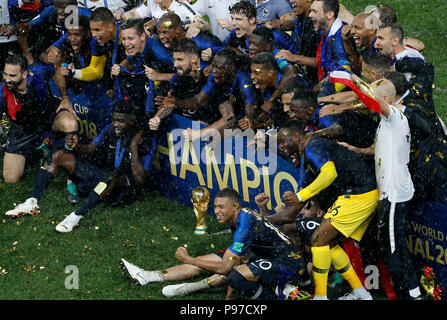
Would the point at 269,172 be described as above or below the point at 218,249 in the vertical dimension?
above

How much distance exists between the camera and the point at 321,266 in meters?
7.32

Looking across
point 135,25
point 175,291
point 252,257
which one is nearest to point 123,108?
point 135,25

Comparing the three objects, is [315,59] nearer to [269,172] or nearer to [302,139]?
[269,172]

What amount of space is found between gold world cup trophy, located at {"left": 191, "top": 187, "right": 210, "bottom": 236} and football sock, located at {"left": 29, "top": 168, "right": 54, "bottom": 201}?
219 centimetres

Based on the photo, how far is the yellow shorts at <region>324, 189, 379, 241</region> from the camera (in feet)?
24.1

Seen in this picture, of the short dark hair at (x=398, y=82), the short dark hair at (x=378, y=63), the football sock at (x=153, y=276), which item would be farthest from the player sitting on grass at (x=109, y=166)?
the short dark hair at (x=398, y=82)

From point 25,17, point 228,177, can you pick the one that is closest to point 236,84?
point 228,177

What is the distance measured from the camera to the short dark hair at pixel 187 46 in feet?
31.0

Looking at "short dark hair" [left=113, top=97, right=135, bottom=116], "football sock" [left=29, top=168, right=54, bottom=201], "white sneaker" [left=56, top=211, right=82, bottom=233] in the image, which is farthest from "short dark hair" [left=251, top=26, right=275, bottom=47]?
"football sock" [left=29, top=168, right=54, bottom=201]

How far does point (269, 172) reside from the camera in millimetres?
8805

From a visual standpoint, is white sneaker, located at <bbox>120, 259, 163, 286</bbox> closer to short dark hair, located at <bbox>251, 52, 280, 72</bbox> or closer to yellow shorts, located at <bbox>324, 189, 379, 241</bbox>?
yellow shorts, located at <bbox>324, 189, 379, 241</bbox>

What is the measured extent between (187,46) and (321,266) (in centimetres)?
349

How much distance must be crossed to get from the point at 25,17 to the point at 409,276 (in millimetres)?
7999

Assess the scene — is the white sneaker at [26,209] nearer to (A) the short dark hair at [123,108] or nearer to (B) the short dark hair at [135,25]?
(A) the short dark hair at [123,108]
